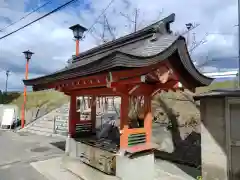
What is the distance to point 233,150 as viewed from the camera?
15.9 ft

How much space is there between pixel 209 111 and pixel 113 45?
3.08 metres

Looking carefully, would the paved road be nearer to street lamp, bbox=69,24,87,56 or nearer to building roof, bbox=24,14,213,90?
building roof, bbox=24,14,213,90

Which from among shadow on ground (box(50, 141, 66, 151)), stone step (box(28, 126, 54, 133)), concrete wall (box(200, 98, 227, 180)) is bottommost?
shadow on ground (box(50, 141, 66, 151))

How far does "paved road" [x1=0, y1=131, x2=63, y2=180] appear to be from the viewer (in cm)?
579

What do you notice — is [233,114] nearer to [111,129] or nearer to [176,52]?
[176,52]

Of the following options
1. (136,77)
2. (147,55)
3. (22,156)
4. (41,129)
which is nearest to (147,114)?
(136,77)

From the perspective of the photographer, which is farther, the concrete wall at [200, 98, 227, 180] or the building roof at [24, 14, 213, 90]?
the concrete wall at [200, 98, 227, 180]

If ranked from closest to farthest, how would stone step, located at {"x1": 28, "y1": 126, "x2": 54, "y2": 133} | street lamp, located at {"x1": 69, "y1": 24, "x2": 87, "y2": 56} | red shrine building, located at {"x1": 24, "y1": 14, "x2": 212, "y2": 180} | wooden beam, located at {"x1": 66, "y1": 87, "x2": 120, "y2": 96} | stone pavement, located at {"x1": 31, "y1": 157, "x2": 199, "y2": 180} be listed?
red shrine building, located at {"x1": 24, "y1": 14, "x2": 212, "y2": 180}, stone pavement, located at {"x1": 31, "y1": 157, "x2": 199, "y2": 180}, wooden beam, located at {"x1": 66, "y1": 87, "x2": 120, "y2": 96}, street lamp, located at {"x1": 69, "y1": 24, "x2": 87, "y2": 56}, stone step, located at {"x1": 28, "y1": 126, "x2": 54, "y2": 133}

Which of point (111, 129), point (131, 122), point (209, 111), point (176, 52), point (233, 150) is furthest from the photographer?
point (111, 129)

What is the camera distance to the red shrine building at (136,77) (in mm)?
4027

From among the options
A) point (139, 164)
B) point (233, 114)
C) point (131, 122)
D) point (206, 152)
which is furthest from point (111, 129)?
point (233, 114)

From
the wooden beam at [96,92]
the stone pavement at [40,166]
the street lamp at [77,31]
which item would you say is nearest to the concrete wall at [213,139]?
the stone pavement at [40,166]

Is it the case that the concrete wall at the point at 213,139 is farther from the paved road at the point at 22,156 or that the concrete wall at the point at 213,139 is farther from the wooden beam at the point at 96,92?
the paved road at the point at 22,156

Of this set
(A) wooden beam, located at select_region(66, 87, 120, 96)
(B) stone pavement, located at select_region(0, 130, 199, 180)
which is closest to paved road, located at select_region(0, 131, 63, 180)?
(B) stone pavement, located at select_region(0, 130, 199, 180)
